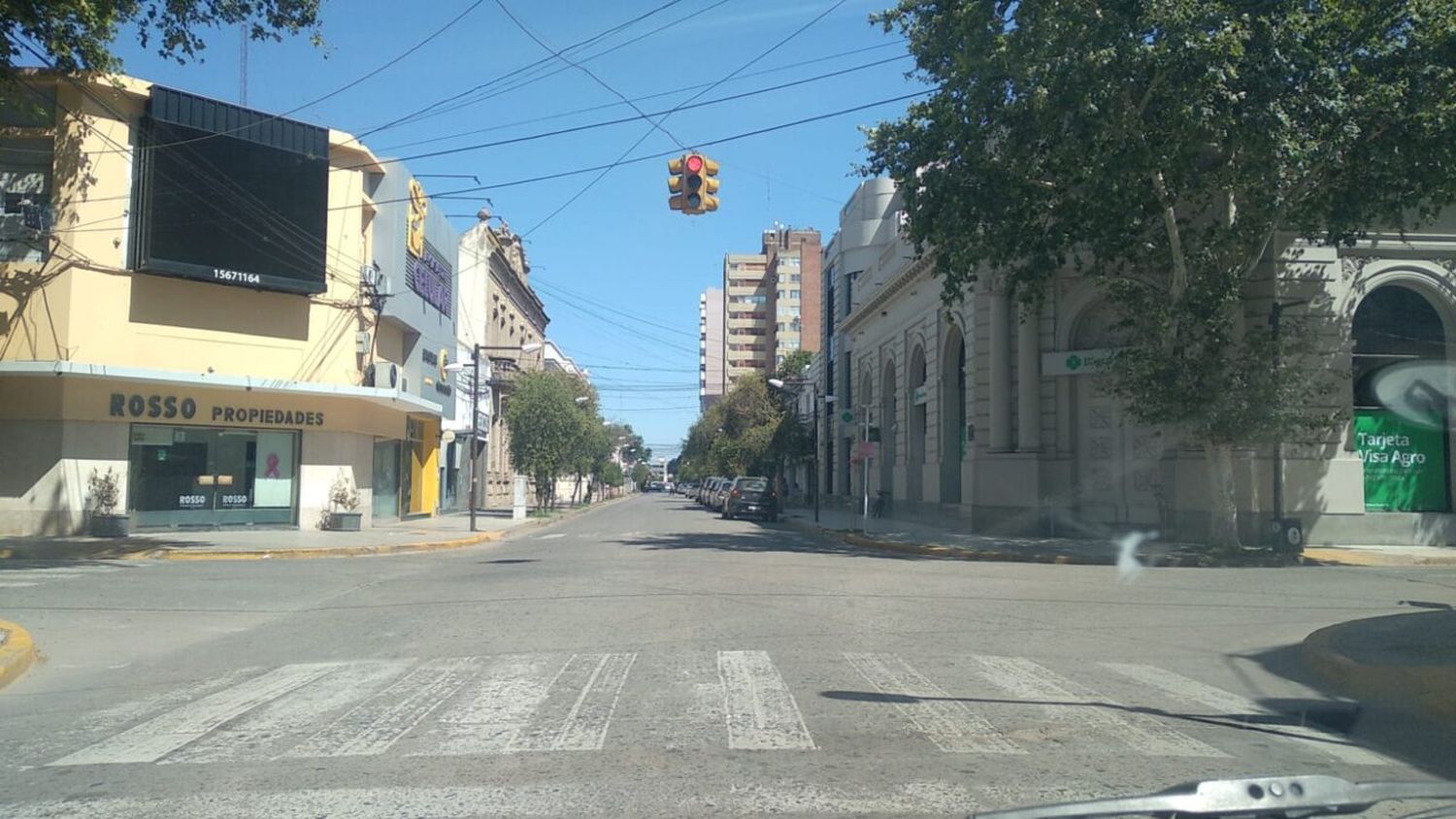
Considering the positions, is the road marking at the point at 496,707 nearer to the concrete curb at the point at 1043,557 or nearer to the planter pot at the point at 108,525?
the concrete curb at the point at 1043,557

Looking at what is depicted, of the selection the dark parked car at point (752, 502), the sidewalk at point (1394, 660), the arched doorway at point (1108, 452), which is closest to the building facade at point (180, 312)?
the dark parked car at point (752, 502)


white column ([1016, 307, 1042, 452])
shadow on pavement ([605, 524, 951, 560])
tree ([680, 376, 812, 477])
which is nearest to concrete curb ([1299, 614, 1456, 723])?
shadow on pavement ([605, 524, 951, 560])

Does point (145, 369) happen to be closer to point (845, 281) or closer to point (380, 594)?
point (380, 594)

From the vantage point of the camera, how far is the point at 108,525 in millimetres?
24219

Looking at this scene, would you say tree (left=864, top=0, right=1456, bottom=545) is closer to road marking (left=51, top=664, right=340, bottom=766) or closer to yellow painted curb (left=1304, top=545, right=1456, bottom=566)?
yellow painted curb (left=1304, top=545, right=1456, bottom=566)

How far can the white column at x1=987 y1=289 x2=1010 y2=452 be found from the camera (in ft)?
100

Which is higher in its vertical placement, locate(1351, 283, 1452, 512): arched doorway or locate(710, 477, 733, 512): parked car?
locate(1351, 283, 1452, 512): arched doorway

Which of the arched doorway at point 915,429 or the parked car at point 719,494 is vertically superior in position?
the arched doorway at point 915,429

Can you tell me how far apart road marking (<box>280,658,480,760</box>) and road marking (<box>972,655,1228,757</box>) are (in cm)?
453

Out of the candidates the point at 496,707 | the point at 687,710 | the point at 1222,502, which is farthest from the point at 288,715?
the point at 1222,502

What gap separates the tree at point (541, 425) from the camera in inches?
1757

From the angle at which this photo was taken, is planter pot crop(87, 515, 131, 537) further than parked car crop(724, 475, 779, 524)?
No

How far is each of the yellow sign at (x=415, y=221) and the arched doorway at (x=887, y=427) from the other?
19.2 meters

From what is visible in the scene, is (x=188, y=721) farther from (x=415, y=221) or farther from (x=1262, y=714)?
(x=415, y=221)
